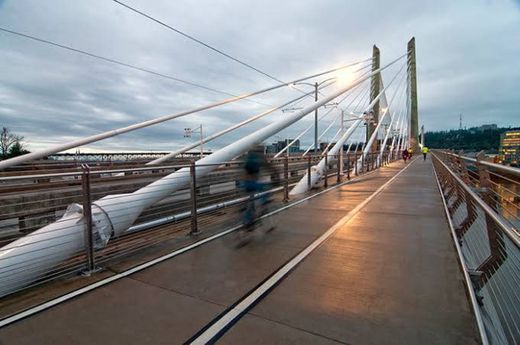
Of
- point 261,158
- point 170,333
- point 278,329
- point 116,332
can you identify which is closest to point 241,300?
point 278,329

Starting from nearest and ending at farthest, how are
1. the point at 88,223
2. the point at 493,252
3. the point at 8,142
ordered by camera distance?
the point at 493,252 < the point at 88,223 < the point at 8,142

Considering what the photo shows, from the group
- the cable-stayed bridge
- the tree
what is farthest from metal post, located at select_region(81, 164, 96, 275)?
the tree

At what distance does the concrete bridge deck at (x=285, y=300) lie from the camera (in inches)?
100

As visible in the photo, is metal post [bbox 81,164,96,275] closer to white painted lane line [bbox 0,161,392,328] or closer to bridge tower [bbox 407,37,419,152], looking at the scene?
white painted lane line [bbox 0,161,392,328]

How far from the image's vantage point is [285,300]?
10.2 ft

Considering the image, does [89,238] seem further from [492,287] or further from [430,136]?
[430,136]

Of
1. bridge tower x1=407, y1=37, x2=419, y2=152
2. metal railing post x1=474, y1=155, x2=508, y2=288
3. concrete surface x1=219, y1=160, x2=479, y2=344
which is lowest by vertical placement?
concrete surface x1=219, y1=160, x2=479, y2=344

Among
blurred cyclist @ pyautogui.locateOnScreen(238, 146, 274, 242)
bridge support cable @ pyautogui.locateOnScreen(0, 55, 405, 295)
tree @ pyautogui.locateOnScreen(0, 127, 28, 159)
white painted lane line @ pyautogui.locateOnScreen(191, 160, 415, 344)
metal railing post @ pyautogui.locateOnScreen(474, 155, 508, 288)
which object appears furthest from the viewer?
tree @ pyautogui.locateOnScreen(0, 127, 28, 159)

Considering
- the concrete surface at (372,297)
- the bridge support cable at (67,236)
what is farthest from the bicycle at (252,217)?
the bridge support cable at (67,236)

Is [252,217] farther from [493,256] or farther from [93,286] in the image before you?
[493,256]

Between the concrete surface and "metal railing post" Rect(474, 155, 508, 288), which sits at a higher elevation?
"metal railing post" Rect(474, 155, 508, 288)

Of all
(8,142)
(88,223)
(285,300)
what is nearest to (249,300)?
(285,300)

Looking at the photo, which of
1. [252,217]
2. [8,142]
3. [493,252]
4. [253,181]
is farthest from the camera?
[8,142]

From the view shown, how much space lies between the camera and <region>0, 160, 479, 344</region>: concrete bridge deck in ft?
8.35
